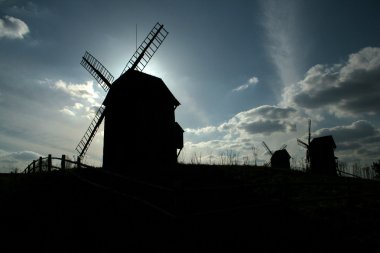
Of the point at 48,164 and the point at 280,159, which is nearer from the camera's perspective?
the point at 48,164

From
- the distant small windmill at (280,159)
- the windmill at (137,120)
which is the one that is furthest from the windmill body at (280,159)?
the windmill at (137,120)

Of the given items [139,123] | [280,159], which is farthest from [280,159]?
[139,123]

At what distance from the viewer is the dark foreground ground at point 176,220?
6859 mm

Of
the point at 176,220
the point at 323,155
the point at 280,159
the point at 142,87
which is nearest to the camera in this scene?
the point at 176,220

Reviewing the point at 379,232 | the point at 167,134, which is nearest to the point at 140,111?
the point at 167,134

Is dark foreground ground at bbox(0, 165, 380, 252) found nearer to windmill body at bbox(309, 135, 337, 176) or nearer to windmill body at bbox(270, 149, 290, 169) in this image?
windmill body at bbox(309, 135, 337, 176)

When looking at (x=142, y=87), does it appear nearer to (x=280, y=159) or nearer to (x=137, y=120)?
(x=137, y=120)

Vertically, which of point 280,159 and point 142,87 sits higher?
point 142,87

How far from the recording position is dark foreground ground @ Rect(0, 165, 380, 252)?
22.5 feet

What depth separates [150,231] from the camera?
7.58 m

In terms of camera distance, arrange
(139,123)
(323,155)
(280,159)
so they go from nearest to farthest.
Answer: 1. (139,123)
2. (323,155)
3. (280,159)

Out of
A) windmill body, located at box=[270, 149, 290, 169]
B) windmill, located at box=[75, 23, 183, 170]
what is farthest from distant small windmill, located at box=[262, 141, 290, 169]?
windmill, located at box=[75, 23, 183, 170]

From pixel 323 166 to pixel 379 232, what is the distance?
28598 mm

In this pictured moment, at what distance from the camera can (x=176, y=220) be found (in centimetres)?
673
